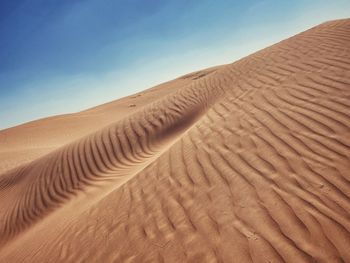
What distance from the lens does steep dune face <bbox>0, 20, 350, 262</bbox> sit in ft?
8.27

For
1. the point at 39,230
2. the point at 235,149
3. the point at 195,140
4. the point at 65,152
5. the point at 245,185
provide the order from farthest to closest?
the point at 65,152 → the point at 39,230 → the point at 195,140 → the point at 235,149 → the point at 245,185

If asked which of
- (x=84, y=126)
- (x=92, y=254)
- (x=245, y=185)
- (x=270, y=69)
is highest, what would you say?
(x=270, y=69)

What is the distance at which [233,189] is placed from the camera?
124 inches

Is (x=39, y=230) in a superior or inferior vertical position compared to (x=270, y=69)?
inferior

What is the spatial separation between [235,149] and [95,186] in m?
3.65

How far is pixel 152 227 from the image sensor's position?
10.6ft

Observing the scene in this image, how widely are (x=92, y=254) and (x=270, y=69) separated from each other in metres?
5.13

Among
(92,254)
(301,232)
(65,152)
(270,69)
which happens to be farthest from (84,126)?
(301,232)

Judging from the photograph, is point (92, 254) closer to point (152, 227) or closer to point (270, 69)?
point (152, 227)

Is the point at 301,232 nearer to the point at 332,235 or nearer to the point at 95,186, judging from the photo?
the point at 332,235

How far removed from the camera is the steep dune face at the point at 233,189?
99.3 inches

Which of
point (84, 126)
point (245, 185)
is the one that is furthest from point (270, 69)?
point (84, 126)

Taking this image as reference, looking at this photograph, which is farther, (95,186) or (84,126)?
(84,126)

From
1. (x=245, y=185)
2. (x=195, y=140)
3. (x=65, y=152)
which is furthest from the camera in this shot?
(x=65, y=152)
